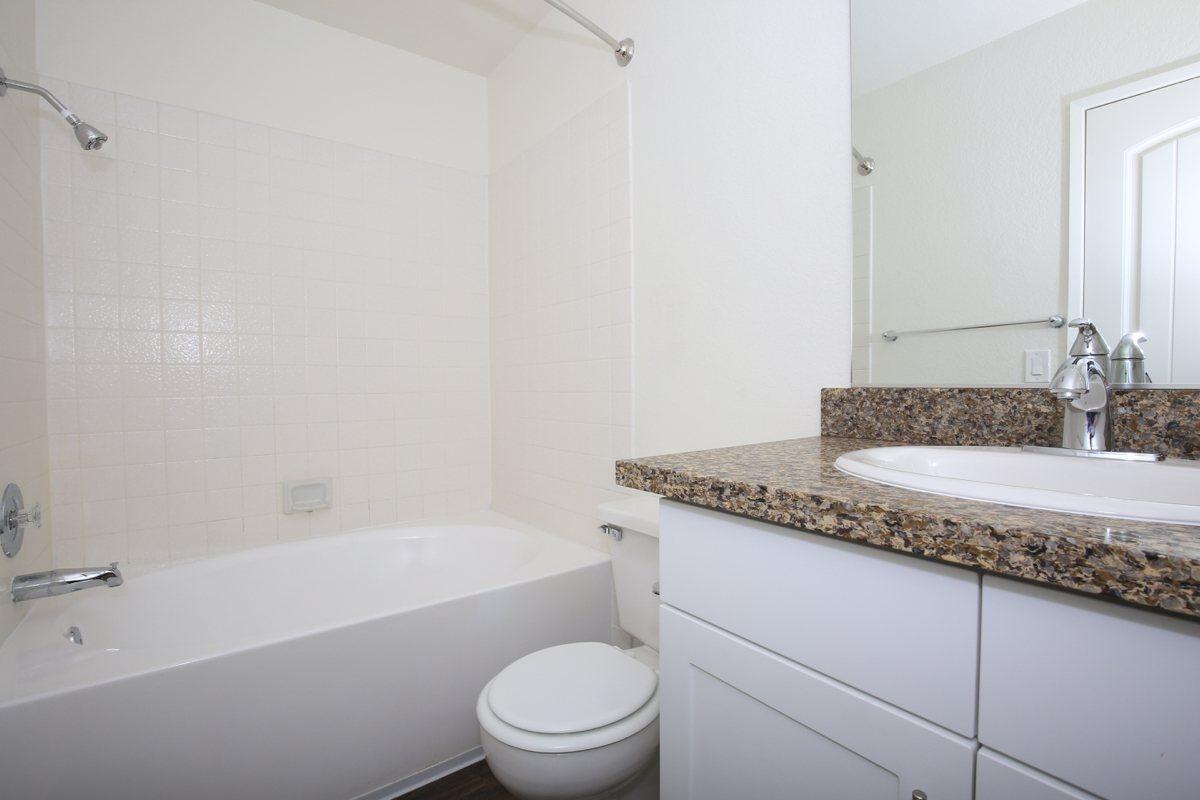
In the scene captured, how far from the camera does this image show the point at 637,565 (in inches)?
59.4

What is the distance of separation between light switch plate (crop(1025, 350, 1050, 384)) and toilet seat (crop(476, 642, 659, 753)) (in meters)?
0.94

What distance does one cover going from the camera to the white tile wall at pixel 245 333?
5.80ft

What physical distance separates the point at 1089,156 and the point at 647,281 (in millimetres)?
1085

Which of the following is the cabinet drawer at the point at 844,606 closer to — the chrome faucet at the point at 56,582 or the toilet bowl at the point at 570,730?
the toilet bowl at the point at 570,730

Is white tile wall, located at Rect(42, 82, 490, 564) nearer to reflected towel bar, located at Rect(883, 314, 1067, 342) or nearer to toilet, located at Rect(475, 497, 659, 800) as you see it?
toilet, located at Rect(475, 497, 659, 800)

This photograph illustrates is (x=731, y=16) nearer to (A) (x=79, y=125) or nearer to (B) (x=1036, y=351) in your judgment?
(B) (x=1036, y=351)

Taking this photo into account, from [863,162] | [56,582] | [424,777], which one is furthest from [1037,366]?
[56,582]

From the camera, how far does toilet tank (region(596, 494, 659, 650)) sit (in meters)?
1.45

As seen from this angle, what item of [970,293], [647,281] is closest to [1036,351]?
[970,293]

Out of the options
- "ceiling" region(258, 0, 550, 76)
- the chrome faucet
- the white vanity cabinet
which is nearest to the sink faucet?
the white vanity cabinet

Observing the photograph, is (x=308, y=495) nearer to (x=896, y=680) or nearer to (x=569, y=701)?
(x=569, y=701)

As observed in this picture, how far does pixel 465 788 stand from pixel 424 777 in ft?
0.40

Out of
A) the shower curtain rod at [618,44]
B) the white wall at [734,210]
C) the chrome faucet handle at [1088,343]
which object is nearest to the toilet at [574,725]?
the white wall at [734,210]

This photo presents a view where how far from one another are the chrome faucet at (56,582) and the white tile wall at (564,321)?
53.3 inches
